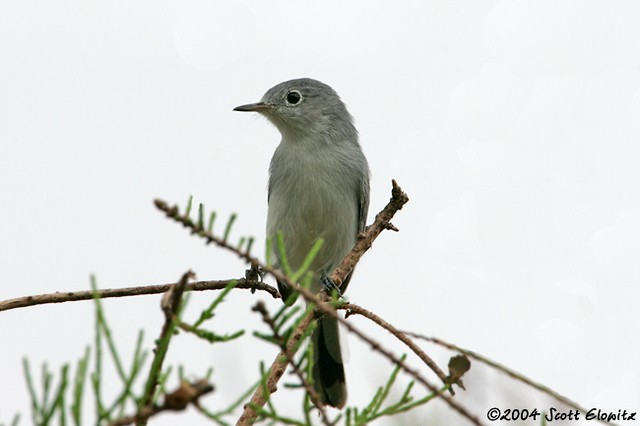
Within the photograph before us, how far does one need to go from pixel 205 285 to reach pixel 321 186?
328 centimetres

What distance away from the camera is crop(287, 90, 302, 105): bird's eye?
647 centimetres

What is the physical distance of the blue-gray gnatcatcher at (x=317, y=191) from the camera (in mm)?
5625

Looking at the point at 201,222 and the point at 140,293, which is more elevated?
the point at 140,293

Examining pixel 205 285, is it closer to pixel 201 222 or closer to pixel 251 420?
pixel 251 420

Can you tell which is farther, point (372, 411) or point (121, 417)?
point (372, 411)

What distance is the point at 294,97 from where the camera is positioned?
6.52 meters

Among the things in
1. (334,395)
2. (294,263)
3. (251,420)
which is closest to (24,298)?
(251,420)

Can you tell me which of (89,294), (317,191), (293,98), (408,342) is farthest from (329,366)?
(89,294)

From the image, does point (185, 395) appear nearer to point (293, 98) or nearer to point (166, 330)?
point (166, 330)

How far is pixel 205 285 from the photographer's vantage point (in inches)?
98.3

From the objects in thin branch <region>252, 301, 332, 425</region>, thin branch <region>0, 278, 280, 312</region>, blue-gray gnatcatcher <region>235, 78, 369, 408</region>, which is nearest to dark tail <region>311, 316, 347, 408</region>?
blue-gray gnatcatcher <region>235, 78, 369, 408</region>

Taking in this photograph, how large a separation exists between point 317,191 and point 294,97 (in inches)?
46.1

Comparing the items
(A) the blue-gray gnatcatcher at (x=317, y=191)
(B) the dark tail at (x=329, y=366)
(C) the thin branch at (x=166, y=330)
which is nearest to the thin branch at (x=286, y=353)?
(C) the thin branch at (x=166, y=330)

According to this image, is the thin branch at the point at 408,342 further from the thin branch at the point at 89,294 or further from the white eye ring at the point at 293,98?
the white eye ring at the point at 293,98
